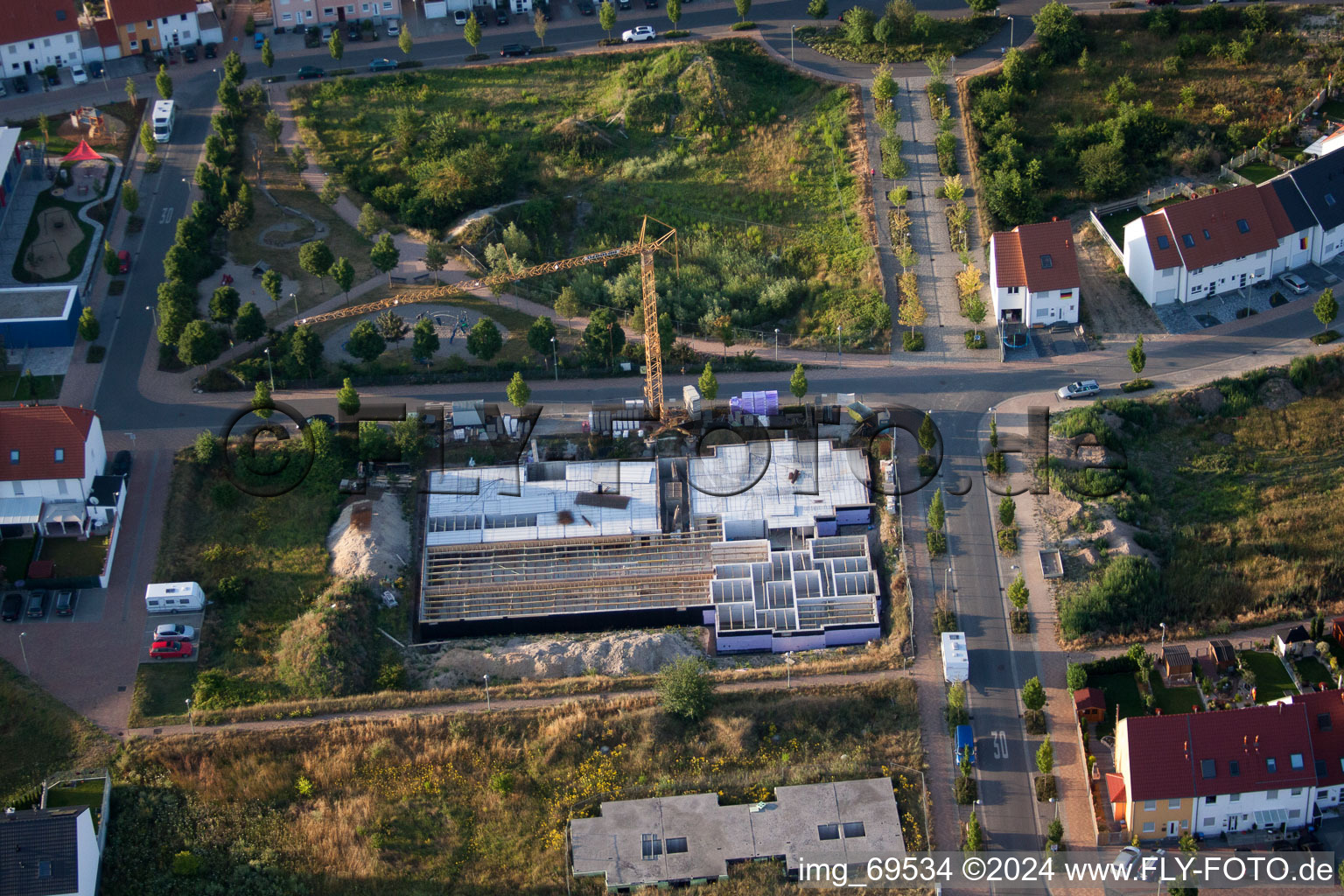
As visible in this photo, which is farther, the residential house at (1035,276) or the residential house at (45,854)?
the residential house at (1035,276)

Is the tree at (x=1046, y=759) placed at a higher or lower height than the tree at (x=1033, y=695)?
lower

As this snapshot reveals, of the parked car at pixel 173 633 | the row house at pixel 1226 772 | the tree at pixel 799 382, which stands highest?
the tree at pixel 799 382

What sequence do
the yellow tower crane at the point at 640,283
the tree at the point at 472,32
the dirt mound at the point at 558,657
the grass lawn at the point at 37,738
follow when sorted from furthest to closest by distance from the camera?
the tree at the point at 472,32 < the yellow tower crane at the point at 640,283 < the dirt mound at the point at 558,657 < the grass lawn at the point at 37,738

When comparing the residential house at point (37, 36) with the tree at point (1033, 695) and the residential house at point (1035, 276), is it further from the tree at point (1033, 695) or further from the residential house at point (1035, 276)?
the tree at point (1033, 695)

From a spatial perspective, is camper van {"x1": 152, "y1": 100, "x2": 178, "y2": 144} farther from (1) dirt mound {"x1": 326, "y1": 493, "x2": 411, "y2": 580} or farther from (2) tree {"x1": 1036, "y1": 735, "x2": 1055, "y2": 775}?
(2) tree {"x1": 1036, "y1": 735, "x2": 1055, "y2": 775}

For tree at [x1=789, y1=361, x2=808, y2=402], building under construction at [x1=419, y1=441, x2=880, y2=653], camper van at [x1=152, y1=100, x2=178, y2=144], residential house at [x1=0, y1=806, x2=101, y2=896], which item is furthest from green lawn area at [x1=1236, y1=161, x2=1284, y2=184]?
residential house at [x1=0, y1=806, x2=101, y2=896]

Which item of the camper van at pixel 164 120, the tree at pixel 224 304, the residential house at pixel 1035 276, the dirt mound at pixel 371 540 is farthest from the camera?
the camper van at pixel 164 120

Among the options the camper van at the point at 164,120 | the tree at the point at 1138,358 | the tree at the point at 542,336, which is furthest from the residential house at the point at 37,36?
the tree at the point at 1138,358
